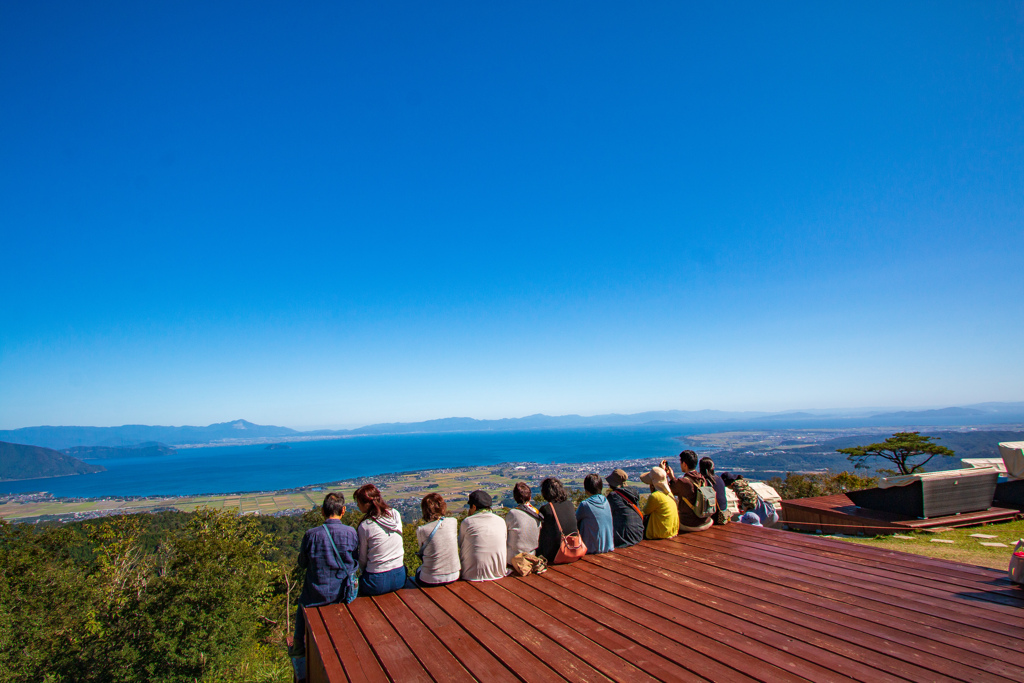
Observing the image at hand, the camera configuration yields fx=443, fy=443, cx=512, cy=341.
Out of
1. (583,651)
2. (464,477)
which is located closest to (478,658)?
(583,651)

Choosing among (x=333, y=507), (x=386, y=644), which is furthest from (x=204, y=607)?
(x=386, y=644)

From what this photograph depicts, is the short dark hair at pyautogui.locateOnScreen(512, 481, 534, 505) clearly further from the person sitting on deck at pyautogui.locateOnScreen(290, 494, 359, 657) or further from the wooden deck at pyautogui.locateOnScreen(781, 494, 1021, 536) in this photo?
the wooden deck at pyautogui.locateOnScreen(781, 494, 1021, 536)

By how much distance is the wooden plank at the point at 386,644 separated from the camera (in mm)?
2506

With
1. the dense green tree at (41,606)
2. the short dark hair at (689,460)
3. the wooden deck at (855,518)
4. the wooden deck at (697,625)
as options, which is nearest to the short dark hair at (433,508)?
the wooden deck at (697,625)

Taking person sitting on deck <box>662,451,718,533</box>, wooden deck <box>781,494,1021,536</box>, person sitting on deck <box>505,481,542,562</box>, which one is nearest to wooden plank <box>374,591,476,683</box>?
person sitting on deck <box>505,481,542,562</box>

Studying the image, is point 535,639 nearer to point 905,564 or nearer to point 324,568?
point 324,568

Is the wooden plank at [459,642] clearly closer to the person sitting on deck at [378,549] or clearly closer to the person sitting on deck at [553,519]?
the person sitting on deck at [378,549]

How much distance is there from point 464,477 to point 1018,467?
109 m

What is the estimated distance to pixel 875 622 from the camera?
2949 mm

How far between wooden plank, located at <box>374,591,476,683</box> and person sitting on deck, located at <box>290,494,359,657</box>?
36cm

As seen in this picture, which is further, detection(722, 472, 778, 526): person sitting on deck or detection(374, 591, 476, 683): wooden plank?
detection(722, 472, 778, 526): person sitting on deck

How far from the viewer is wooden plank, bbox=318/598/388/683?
8.25 feet

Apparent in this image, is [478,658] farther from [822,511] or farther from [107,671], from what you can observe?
[107,671]

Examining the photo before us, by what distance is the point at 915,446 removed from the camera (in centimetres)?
1934
